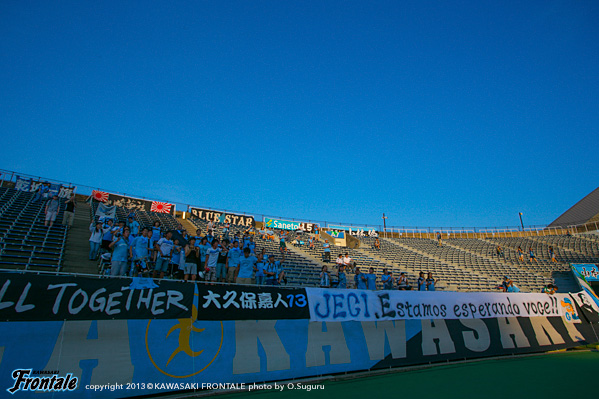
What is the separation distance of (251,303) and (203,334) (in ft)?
3.76

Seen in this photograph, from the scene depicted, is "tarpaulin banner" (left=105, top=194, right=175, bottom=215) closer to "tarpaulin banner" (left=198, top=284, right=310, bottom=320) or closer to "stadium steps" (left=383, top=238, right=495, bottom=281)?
"stadium steps" (left=383, top=238, right=495, bottom=281)

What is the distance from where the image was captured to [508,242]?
33844 mm

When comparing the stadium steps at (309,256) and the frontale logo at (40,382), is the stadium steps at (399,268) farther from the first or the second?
the frontale logo at (40,382)

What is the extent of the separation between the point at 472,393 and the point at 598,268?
2394 centimetres

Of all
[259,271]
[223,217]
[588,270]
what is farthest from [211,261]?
[588,270]

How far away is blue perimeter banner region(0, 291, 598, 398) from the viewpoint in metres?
5.08

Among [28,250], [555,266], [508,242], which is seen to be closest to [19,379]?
[28,250]

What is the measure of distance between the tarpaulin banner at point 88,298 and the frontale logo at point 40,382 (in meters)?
0.78

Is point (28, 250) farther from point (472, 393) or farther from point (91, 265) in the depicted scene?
point (472, 393)

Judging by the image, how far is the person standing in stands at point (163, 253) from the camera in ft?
29.9

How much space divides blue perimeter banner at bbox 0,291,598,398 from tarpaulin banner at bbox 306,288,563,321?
214mm

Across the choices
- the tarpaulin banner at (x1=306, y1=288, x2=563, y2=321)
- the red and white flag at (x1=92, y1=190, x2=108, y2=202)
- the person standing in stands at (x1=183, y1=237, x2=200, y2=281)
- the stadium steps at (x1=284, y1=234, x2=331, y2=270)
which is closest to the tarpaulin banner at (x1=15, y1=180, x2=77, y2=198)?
the red and white flag at (x1=92, y1=190, x2=108, y2=202)

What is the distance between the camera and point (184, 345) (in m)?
Result: 6.20

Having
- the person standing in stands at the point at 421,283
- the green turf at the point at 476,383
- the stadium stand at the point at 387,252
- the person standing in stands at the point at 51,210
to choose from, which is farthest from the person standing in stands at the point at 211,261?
the person standing in stands at the point at 51,210
